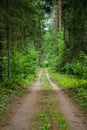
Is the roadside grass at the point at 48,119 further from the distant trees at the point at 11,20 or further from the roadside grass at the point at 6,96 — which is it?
the distant trees at the point at 11,20

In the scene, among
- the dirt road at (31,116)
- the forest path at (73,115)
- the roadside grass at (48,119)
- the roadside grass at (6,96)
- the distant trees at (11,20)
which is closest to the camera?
the roadside grass at (48,119)

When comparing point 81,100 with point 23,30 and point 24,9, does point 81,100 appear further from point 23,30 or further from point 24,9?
point 23,30

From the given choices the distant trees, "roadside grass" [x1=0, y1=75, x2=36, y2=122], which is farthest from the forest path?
the distant trees

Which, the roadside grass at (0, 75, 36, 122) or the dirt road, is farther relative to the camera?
the roadside grass at (0, 75, 36, 122)

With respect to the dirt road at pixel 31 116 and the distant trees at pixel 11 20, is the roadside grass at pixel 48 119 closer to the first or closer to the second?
the dirt road at pixel 31 116

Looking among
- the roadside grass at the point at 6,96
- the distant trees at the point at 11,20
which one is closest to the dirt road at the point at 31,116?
the roadside grass at the point at 6,96

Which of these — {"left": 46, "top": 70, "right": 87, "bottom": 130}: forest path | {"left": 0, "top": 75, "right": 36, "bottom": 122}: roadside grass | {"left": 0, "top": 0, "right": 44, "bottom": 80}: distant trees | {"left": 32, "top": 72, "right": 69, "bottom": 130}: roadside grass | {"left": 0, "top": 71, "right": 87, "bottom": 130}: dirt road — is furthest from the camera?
{"left": 0, "top": 0, "right": 44, "bottom": 80}: distant trees

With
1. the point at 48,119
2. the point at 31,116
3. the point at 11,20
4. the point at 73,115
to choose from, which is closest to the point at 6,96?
the point at 31,116

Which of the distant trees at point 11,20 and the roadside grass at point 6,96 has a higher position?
the distant trees at point 11,20

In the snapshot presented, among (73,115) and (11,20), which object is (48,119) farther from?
(11,20)

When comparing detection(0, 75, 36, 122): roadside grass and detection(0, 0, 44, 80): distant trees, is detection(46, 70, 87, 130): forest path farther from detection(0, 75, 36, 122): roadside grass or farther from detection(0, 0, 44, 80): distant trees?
detection(0, 0, 44, 80): distant trees

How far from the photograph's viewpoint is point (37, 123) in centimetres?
1046

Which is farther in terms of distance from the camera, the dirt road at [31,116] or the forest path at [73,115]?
the forest path at [73,115]

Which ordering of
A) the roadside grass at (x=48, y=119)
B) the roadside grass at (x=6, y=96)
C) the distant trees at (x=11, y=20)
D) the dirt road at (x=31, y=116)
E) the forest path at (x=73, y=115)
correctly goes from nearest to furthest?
the roadside grass at (x=48, y=119) < the dirt road at (x=31, y=116) < the forest path at (x=73, y=115) < the roadside grass at (x=6, y=96) < the distant trees at (x=11, y=20)
